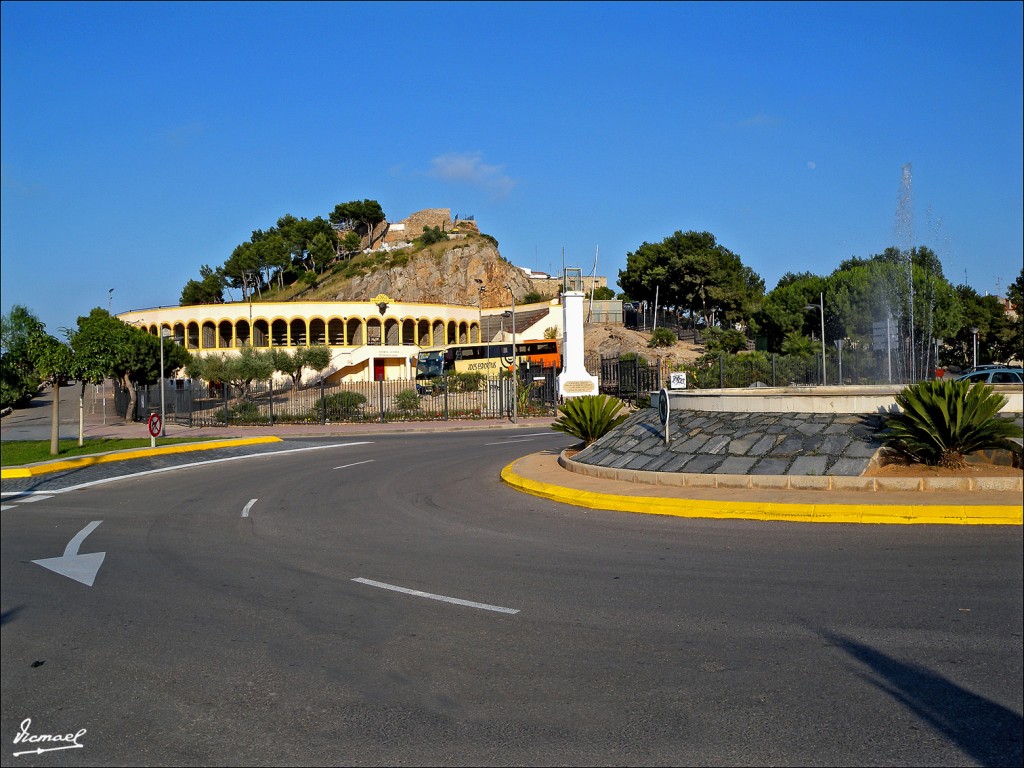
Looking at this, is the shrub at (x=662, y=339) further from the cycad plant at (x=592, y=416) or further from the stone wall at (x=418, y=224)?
the stone wall at (x=418, y=224)

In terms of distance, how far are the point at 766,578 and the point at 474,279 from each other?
121 m

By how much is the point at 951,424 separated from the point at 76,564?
10908mm

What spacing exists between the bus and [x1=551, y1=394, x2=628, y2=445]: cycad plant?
3222 centimetres

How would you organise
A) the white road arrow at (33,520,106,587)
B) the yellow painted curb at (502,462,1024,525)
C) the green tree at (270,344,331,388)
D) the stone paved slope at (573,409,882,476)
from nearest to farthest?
the white road arrow at (33,520,106,587)
the yellow painted curb at (502,462,1024,525)
the stone paved slope at (573,409,882,476)
the green tree at (270,344,331,388)

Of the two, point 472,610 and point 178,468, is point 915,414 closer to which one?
point 472,610

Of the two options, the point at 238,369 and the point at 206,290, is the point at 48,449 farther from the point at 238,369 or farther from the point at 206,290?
the point at 206,290

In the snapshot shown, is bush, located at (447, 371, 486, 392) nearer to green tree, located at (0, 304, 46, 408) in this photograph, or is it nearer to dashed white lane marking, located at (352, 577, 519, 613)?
green tree, located at (0, 304, 46, 408)

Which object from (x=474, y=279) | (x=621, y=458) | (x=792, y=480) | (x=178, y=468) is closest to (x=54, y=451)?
(x=178, y=468)

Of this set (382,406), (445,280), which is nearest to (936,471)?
(382,406)

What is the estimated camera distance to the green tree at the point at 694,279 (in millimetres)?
88188

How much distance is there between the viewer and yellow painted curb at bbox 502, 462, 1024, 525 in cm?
930

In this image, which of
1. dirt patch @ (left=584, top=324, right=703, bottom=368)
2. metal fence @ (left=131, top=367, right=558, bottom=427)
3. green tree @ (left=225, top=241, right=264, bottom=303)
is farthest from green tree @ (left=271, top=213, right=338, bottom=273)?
metal fence @ (left=131, top=367, right=558, bottom=427)

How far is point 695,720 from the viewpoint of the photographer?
4.72 meters

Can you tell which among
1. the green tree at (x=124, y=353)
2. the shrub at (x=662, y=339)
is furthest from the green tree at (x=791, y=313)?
the green tree at (x=124, y=353)
